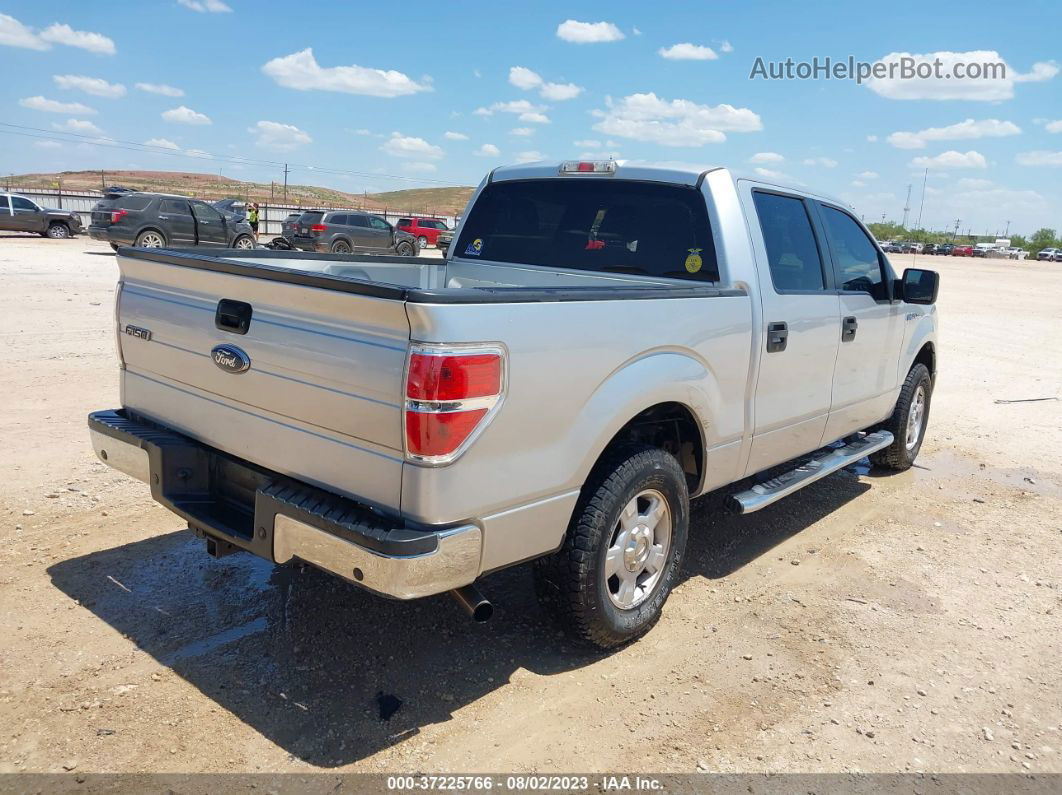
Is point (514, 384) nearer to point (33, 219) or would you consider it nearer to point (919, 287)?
point (919, 287)

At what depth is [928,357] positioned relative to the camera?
22.0 feet

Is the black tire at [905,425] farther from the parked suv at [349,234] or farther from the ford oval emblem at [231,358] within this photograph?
the parked suv at [349,234]

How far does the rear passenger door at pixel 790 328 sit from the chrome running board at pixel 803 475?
0.12 metres

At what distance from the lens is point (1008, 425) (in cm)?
838

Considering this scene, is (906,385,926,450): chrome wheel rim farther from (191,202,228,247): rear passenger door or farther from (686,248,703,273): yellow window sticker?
(191,202,228,247): rear passenger door

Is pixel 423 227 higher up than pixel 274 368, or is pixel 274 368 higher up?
pixel 423 227

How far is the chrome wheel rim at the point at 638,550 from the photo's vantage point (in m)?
3.51

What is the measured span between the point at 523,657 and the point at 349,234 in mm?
26039

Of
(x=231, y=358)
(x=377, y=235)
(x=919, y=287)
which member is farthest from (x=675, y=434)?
(x=377, y=235)

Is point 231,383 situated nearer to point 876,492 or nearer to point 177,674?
point 177,674

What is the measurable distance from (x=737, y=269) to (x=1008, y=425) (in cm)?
582

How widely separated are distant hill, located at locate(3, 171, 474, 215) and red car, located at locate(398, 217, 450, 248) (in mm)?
49115

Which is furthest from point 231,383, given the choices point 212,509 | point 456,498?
point 456,498

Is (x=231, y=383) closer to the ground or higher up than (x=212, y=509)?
higher up
